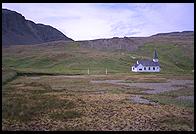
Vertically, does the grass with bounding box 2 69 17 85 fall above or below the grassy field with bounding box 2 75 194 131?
above

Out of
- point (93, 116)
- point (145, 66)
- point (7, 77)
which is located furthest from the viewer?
point (145, 66)

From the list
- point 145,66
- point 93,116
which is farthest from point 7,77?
point 145,66

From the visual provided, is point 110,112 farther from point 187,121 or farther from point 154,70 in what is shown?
Answer: point 154,70

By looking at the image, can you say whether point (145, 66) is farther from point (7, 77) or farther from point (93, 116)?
point (93, 116)

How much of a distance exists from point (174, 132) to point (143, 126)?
2.40m

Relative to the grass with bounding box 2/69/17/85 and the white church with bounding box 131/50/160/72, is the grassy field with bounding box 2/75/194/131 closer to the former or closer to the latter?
the grass with bounding box 2/69/17/85

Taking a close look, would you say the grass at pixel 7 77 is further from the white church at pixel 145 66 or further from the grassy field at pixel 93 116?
the white church at pixel 145 66

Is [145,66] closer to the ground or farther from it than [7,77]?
farther from it

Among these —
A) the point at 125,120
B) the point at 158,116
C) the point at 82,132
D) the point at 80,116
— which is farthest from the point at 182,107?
the point at 82,132

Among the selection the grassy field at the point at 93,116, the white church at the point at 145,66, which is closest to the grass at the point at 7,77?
the grassy field at the point at 93,116

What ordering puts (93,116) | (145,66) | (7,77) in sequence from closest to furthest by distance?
1. (93,116)
2. (7,77)
3. (145,66)

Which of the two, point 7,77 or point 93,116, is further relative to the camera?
point 7,77

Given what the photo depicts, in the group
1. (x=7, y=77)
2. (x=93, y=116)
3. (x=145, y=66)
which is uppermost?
(x=145, y=66)

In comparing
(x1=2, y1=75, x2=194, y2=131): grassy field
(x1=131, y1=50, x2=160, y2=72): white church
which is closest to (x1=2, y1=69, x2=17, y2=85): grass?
(x1=2, y1=75, x2=194, y2=131): grassy field
